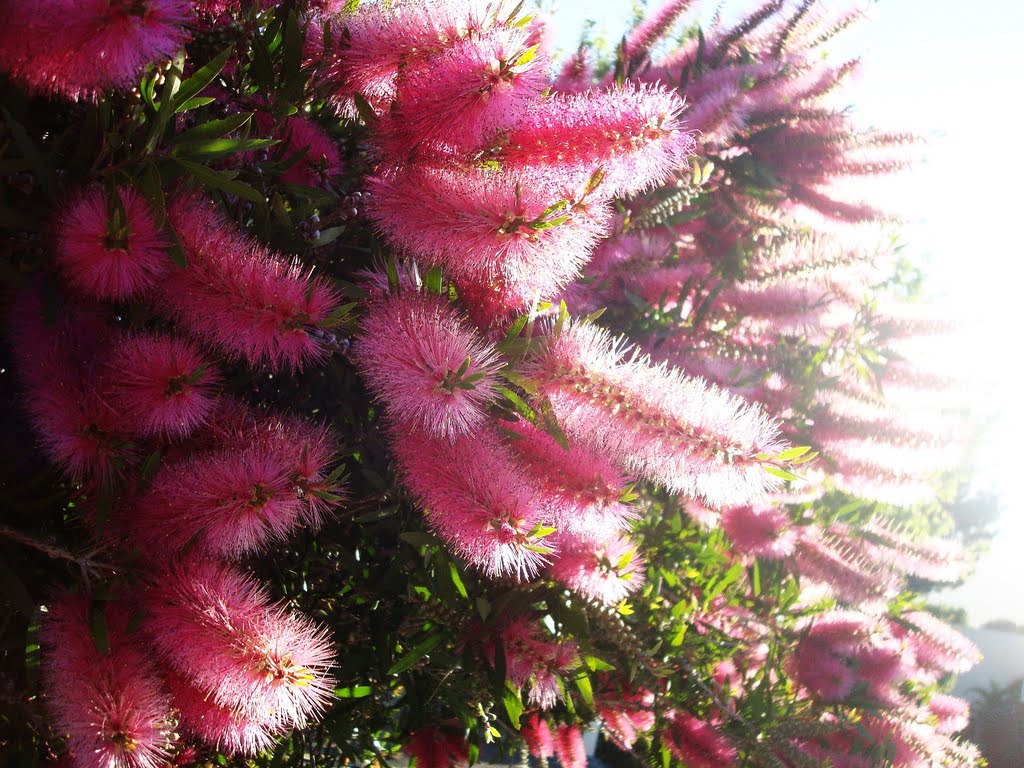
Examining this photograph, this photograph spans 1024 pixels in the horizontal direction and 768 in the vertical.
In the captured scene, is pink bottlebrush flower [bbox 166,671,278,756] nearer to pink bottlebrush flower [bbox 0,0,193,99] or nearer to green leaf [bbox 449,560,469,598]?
green leaf [bbox 449,560,469,598]

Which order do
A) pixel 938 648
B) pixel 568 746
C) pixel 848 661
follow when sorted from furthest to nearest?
pixel 938 648 < pixel 848 661 < pixel 568 746

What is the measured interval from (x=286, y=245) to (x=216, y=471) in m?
0.22

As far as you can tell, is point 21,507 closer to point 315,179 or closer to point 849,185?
point 315,179

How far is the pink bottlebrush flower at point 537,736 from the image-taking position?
0.97 metres

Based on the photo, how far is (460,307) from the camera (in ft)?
2.22

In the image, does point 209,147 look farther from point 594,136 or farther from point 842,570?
point 842,570

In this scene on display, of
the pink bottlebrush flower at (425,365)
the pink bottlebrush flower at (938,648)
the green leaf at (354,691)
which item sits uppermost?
the pink bottlebrush flower at (425,365)

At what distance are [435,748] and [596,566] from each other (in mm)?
400

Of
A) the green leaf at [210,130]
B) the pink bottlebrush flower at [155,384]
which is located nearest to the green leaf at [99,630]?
the pink bottlebrush flower at [155,384]

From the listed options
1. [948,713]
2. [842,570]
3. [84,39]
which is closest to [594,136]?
[84,39]

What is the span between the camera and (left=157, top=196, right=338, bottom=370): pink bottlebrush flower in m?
0.53

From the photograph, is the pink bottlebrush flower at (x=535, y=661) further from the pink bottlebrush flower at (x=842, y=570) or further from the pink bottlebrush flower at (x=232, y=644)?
the pink bottlebrush flower at (x=842, y=570)

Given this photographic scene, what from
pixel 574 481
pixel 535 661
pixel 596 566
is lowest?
pixel 535 661

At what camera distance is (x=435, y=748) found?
93 centimetres
